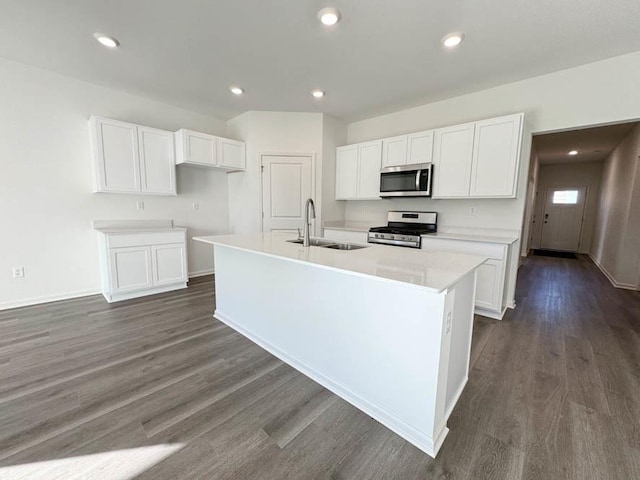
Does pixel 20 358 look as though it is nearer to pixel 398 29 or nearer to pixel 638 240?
pixel 398 29

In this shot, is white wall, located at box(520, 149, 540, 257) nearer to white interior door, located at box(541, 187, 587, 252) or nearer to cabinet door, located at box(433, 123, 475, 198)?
white interior door, located at box(541, 187, 587, 252)

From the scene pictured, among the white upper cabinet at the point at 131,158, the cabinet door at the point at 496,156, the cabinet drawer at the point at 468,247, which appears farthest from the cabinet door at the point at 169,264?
the cabinet door at the point at 496,156

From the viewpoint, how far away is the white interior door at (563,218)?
24.8ft

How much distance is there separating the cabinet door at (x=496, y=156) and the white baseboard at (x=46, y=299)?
5174 mm

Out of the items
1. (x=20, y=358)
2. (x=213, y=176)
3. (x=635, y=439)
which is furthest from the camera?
(x=213, y=176)

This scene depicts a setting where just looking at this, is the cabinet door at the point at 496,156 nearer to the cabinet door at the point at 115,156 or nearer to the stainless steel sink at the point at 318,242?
the stainless steel sink at the point at 318,242

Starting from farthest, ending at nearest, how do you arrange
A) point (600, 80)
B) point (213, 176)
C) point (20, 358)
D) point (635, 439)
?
point (213, 176), point (600, 80), point (20, 358), point (635, 439)

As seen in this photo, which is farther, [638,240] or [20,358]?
[638,240]

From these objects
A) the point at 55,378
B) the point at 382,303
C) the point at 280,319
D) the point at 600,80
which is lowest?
the point at 55,378

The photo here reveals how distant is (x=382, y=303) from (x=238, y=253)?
1.56 m

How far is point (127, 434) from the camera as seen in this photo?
147 centimetres

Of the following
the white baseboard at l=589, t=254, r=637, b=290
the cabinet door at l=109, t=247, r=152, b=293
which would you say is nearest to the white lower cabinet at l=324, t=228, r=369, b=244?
the cabinet door at l=109, t=247, r=152, b=293

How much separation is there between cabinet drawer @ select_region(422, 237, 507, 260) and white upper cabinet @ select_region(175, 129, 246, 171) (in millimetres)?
3183

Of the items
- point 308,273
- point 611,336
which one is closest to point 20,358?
point 308,273
